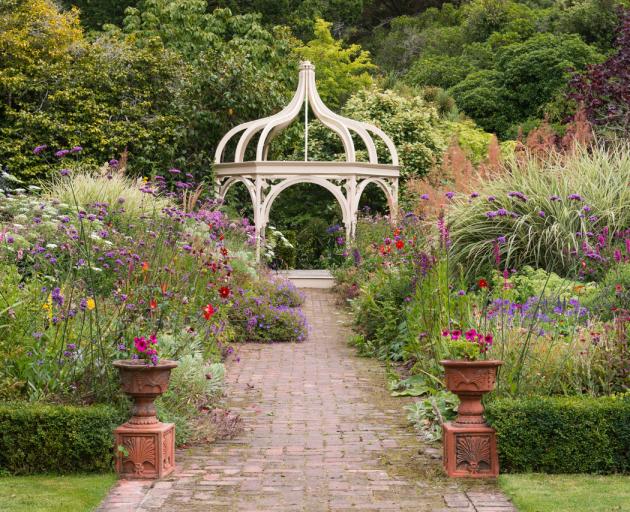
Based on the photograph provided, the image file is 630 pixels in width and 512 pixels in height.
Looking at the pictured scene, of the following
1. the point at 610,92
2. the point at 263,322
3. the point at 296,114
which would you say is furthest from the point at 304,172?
the point at 263,322

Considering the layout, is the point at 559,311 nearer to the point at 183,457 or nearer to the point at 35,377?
the point at 183,457

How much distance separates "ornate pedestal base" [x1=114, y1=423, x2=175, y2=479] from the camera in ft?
18.6

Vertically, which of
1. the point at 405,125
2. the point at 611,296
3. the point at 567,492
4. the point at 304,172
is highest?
the point at 405,125

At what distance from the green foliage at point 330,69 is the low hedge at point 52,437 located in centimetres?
2354

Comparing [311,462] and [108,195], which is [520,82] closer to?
[108,195]

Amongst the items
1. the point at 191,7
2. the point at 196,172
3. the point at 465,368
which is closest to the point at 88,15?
the point at 191,7

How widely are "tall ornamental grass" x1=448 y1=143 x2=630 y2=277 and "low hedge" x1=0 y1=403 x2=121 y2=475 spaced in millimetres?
5411

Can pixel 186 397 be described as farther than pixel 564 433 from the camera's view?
Yes

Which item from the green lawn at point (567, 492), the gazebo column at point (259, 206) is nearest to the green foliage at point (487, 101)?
the gazebo column at point (259, 206)

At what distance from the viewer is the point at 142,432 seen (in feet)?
18.7

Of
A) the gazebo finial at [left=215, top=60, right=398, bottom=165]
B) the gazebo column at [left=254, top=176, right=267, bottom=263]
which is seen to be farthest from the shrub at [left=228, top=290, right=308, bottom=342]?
the gazebo finial at [left=215, top=60, right=398, bottom=165]

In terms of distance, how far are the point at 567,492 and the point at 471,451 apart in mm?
631

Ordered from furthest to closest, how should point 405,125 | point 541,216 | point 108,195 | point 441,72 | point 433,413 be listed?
1. point 441,72
2. point 405,125
3. point 108,195
4. point 541,216
5. point 433,413

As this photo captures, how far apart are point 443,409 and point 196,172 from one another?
12.4 meters
